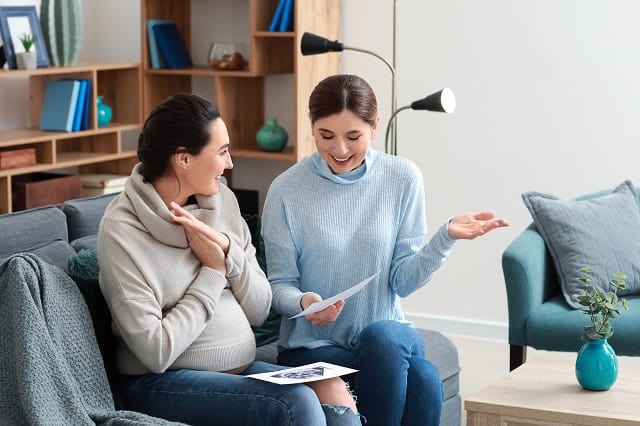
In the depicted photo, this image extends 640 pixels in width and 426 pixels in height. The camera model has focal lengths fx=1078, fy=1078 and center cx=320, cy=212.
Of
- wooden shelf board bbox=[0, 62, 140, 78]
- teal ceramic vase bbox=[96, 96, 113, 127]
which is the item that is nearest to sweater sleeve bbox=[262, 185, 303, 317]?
wooden shelf board bbox=[0, 62, 140, 78]

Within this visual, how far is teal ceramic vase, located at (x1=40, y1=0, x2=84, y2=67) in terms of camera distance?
4676 mm

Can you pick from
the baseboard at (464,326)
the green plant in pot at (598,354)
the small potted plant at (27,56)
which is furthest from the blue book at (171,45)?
the green plant in pot at (598,354)

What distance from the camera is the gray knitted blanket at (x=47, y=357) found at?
2.16m

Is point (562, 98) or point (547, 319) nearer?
point (547, 319)

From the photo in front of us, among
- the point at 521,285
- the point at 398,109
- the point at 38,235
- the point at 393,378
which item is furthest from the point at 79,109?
the point at 393,378

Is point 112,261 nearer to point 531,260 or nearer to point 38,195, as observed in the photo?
point 531,260

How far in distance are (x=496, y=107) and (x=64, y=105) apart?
189cm

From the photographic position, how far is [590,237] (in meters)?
3.84

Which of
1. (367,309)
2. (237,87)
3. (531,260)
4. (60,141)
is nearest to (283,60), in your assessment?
(237,87)

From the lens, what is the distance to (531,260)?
3732 mm

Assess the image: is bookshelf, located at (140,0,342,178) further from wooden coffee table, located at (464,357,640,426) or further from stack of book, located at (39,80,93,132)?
wooden coffee table, located at (464,357,640,426)

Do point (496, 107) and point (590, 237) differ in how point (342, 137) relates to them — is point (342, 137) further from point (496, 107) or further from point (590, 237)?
point (496, 107)

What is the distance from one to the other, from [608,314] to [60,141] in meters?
3.10

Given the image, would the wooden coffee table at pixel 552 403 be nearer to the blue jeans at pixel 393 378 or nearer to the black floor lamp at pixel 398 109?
the blue jeans at pixel 393 378
